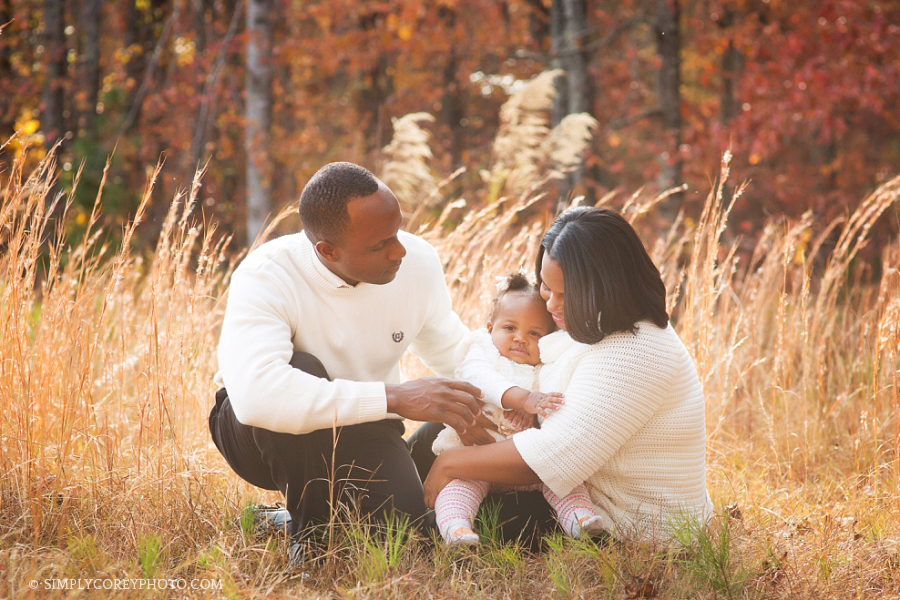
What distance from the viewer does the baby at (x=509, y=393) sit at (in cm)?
217

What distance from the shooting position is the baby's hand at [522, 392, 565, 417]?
213 centimetres

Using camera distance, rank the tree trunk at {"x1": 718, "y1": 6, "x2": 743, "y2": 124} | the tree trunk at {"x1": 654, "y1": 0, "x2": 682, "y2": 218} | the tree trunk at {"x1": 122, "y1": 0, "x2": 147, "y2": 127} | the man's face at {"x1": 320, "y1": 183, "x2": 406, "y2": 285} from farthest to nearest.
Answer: the tree trunk at {"x1": 122, "y1": 0, "x2": 147, "y2": 127} → the tree trunk at {"x1": 718, "y1": 6, "x2": 743, "y2": 124} → the tree trunk at {"x1": 654, "y1": 0, "x2": 682, "y2": 218} → the man's face at {"x1": 320, "y1": 183, "x2": 406, "y2": 285}

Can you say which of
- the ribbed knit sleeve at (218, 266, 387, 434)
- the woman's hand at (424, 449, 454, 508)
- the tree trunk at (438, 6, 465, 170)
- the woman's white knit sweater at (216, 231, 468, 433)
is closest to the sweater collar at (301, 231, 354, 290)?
the woman's white knit sweater at (216, 231, 468, 433)

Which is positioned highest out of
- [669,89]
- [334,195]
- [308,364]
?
[334,195]

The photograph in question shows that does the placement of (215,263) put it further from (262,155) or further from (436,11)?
(436,11)

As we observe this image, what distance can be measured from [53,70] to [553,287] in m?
7.60

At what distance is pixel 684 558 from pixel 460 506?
2.05ft

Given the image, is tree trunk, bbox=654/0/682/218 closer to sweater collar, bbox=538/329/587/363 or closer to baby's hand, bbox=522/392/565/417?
sweater collar, bbox=538/329/587/363

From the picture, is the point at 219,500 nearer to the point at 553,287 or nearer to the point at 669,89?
the point at 553,287

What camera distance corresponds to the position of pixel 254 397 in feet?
6.84

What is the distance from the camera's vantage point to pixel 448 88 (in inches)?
390

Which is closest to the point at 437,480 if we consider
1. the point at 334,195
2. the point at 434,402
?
the point at 434,402

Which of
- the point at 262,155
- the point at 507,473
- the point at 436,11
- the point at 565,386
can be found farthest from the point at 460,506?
the point at 436,11

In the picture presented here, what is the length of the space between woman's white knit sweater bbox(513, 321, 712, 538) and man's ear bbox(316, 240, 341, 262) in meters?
0.69
